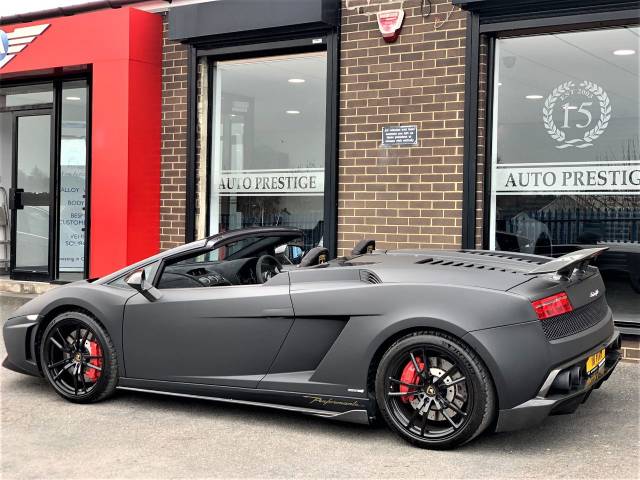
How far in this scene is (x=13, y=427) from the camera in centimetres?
482

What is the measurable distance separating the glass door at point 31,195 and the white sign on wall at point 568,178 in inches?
260

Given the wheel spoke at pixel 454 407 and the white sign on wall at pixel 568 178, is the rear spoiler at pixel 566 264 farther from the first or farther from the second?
the white sign on wall at pixel 568 178

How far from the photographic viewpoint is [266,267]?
5.39 metres

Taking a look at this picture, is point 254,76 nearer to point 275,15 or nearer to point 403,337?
point 275,15

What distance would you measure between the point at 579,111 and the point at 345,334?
4006 mm

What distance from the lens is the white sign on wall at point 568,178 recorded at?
7.06m

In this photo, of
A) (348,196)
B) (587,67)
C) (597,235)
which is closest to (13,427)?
(348,196)

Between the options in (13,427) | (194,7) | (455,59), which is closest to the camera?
(13,427)

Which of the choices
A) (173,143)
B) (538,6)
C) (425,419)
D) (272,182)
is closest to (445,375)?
(425,419)

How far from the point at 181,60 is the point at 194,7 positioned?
75 cm

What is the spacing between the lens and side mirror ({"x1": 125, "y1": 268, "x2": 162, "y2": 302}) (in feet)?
16.7

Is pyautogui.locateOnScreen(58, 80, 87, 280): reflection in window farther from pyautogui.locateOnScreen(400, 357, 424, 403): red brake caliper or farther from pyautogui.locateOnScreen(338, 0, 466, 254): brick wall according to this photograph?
pyautogui.locateOnScreen(400, 357, 424, 403): red brake caliper

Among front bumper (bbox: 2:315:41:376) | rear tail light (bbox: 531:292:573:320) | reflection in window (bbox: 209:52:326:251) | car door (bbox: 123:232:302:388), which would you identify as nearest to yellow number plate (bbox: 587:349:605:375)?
rear tail light (bbox: 531:292:573:320)

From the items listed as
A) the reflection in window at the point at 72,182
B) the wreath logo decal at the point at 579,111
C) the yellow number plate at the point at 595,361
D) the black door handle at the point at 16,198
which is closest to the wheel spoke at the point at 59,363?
the yellow number plate at the point at 595,361
